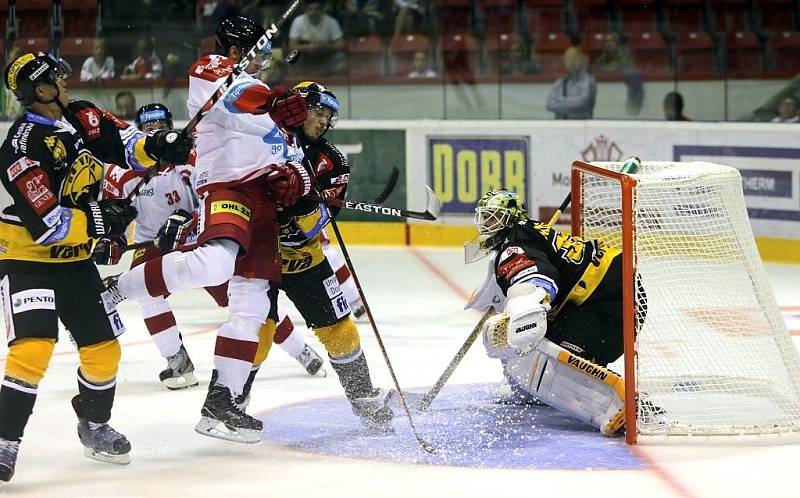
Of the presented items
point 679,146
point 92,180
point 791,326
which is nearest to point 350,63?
point 679,146

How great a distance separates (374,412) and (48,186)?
4.23ft

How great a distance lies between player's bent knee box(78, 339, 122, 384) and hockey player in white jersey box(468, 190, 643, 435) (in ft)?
3.59

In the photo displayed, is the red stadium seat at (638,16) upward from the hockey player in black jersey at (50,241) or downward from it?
upward

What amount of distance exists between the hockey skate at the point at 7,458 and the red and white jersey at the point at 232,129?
92cm

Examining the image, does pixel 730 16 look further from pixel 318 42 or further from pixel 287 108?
pixel 287 108

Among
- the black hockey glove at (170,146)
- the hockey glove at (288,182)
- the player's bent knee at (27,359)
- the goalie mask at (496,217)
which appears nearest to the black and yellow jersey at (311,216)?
the hockey glove at (288,182)

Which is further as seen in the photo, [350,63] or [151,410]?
[350,63]

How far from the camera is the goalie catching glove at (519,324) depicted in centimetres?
395

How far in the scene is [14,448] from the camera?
3.66 meters

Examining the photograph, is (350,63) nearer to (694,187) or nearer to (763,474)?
(694,187)

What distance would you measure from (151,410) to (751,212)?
4270 millimetres

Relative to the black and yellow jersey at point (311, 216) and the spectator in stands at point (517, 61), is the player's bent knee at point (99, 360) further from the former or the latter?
the spectator in stands at point (517, 61)

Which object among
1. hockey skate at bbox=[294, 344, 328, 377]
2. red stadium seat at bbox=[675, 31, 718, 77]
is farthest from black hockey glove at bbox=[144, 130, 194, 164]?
red stadium seat at bbox=[675, 31, 718, 77]

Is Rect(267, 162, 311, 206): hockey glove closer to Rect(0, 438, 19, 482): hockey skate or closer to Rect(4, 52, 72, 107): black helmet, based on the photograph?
Rect(4, 52, 72, 107): black helmet
